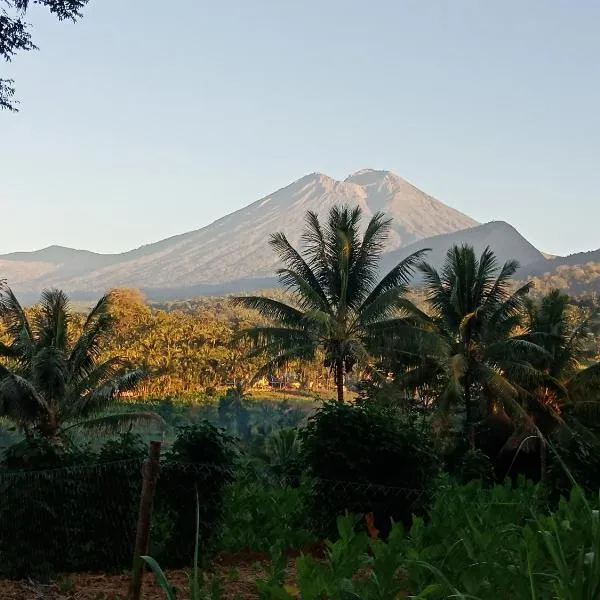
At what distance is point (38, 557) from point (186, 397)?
181ft

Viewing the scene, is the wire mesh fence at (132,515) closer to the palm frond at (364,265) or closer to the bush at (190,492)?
the bush at (190,492)

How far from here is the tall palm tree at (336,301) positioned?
970 inches

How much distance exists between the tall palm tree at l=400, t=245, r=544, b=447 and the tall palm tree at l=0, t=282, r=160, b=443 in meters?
8.04

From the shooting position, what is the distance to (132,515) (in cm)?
912

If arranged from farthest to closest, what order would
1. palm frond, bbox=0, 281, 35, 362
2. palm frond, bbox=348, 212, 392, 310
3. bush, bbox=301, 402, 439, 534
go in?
palm frond, bbox=348, 212, 392, 310 → palm frond, bbox=0, 281, 35, 362 → bush, bbox=301, 402, 439, 534

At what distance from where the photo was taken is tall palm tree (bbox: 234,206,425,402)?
2464cm

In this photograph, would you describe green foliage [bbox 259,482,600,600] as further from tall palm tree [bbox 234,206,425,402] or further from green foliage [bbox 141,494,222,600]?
tall palm tree [bbox 234,206,425,402]

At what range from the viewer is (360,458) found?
10406mm

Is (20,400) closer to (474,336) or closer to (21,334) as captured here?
(21,334)

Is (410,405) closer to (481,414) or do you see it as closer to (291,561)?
(481,414)

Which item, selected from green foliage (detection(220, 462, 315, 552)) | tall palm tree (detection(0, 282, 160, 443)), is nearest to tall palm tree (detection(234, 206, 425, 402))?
tall palm tree (detection(0, 282, 160, 443))

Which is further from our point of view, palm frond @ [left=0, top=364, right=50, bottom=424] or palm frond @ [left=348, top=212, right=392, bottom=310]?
palm frond @ [left=348, top=212, right=392, bottom=310]

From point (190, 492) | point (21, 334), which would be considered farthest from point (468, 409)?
point (190, 492)

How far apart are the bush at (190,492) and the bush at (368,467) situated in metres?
1.34
